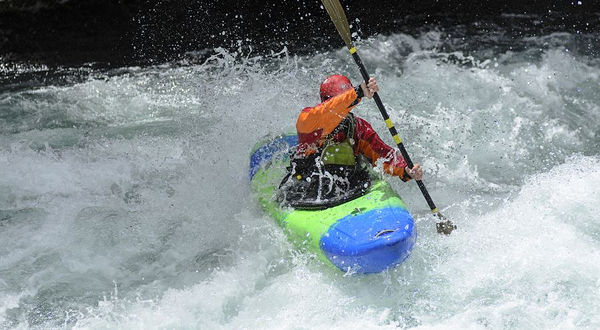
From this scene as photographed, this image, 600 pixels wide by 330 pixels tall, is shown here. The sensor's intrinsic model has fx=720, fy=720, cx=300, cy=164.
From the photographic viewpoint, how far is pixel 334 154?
5086mm

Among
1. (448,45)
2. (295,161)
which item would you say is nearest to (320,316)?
(295,161)

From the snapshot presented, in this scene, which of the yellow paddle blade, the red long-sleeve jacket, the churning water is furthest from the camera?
the yellow paddle blade

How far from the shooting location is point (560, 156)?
6777 mm

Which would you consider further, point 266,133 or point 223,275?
point 266,133

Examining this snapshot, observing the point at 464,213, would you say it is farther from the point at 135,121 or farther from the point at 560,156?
the point at 135,121

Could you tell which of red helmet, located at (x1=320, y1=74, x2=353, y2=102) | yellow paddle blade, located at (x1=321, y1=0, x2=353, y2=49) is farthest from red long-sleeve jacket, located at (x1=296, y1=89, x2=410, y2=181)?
yellow paddle blade, located at (x1=321, y1=0, x2=353, y2=49)

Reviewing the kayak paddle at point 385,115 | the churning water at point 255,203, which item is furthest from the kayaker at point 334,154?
the churning water at point 255,203

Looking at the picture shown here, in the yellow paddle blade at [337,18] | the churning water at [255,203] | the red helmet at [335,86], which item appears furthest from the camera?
the yellow paddle blade at [337,18]

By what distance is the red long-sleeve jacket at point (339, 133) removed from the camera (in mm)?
4809

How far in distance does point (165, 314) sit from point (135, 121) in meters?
3.49

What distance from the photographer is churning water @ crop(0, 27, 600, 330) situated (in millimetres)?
4508

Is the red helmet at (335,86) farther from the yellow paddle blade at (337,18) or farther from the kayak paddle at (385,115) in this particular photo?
the yellow paddle blade at (337,18)

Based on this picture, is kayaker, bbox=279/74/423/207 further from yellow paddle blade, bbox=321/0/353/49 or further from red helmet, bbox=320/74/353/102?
yellow paddle blade, bbox=321/0/353/49

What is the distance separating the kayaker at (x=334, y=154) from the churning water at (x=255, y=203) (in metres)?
0.41
